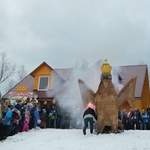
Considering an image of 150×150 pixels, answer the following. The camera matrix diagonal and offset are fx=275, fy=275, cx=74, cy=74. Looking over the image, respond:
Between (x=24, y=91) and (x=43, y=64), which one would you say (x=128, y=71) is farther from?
(x=24, y=91)

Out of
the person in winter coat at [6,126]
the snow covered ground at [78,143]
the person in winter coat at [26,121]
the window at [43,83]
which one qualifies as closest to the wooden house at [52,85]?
the window at [43,83]

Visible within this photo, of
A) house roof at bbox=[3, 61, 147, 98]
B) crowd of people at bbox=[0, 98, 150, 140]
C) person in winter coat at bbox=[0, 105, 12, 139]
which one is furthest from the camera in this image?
house roof at bbox=[3, 61, 147, 98]

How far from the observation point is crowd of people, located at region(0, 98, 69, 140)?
41.1ft

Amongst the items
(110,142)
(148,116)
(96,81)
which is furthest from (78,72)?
(110,142)

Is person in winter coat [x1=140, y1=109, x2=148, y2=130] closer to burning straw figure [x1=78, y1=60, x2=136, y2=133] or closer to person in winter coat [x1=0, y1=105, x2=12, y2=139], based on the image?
burning straw figure [x1=78, y1=60, x2=136, y2=133]

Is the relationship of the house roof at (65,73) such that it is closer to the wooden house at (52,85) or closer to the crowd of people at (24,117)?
the wooden house at (52,85)

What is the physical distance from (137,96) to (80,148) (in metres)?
15.4

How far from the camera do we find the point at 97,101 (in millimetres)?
14297

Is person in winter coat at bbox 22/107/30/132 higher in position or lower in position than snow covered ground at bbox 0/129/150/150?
higher

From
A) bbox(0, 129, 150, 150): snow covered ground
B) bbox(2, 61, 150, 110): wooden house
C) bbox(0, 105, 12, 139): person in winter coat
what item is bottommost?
bbox(0, 129, 150, 150): snow covered ground

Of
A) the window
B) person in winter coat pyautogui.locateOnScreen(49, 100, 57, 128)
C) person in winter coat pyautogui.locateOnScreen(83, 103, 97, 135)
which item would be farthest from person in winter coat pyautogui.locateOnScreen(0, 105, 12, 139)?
the window

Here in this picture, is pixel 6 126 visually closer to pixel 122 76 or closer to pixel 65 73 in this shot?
pixel 65 73

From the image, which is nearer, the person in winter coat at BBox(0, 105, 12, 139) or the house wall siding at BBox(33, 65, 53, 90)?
the person in winter coat at BBox(0, 105, 12, 139)

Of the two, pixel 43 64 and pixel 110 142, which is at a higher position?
pixel 43 64
